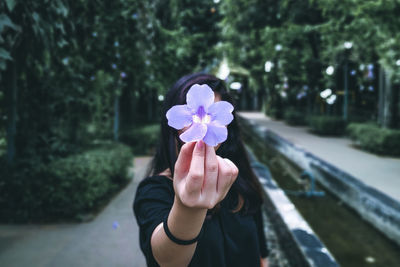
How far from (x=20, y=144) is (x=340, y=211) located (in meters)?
5.86

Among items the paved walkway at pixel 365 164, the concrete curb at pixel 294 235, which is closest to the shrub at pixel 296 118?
the paved walkway at pixel 365 164

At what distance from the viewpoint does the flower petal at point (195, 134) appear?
756mm

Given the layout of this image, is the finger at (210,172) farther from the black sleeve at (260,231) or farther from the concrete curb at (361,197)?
the concrete curb at (361,197)

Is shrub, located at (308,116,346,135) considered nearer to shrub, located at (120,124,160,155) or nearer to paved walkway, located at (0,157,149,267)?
shrub, located at (120,124,160,155)

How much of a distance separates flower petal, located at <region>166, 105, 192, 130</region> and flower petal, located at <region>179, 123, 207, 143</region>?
4 centimetres

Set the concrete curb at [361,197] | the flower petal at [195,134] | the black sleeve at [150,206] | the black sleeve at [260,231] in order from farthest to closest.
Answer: the concrete curb at [361,197]
the black sleeve at [260,231]
the black sleeve at [150,206]
the flower petal at [195,134]

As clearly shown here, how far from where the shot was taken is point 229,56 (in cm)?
2028

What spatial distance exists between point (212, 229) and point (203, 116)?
776mm

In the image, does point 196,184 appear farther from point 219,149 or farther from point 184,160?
point 219,149

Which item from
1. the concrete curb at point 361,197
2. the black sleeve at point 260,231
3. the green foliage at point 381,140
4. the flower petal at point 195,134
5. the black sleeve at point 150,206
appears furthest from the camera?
the green foliage at point 381,140

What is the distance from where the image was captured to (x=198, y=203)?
2.78ft

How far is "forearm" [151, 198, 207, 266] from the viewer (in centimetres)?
93

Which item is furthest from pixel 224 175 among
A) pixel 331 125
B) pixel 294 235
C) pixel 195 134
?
pixel 331 125

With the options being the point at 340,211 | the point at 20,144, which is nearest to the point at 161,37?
the point at 20,144
